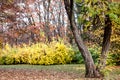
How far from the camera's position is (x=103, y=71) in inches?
529

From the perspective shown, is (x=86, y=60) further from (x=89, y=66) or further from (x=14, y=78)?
(x=14, y=78)

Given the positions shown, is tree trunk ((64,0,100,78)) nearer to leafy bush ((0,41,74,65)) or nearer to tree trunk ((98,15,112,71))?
tree trunk ((98,15,112,71))

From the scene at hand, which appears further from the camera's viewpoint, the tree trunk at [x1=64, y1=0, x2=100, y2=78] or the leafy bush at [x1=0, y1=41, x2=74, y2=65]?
the leafy bush at [x1=0, y1=41, x2=74, y2=65]

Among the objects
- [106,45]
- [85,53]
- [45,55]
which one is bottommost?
[45,55]

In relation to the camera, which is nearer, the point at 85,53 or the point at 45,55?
the point at 85,53

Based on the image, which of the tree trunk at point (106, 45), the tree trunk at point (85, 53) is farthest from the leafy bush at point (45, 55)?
the tree trunk at point (106, 45)

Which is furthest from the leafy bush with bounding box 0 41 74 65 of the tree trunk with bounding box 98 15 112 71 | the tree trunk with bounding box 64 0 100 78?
the tree trunk with bounding box 98 15 112 71

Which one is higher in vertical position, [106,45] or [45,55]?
[106,45]

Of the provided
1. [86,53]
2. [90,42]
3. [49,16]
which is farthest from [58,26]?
[86,53]

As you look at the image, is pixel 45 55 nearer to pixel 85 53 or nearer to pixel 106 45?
pixel 85 53

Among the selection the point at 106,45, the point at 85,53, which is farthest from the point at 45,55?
the point at 106,45

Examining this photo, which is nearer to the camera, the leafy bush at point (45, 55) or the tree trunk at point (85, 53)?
the tree trunk at point (85, 53)

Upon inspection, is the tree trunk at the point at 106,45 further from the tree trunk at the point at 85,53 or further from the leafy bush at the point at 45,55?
the leafy bush at the point at 45,55

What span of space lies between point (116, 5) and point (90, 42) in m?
15.1
